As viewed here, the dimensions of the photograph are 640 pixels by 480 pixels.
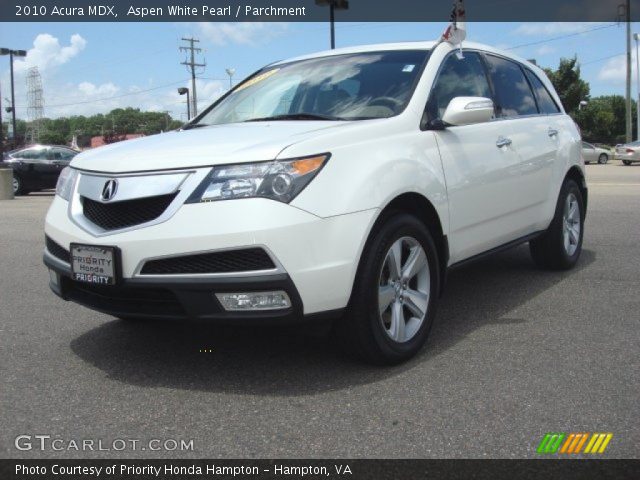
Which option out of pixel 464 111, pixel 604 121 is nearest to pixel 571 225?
pixel 464 111

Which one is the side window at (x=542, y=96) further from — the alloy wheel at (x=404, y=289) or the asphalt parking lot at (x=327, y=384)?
the alloy wheel at (x=404, y=289)

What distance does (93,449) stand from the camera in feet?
8.68

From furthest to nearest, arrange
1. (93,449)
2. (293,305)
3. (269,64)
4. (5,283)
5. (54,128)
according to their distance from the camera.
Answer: (54,128)
(5,283)
(269,64)
(293,305)
(93,449)

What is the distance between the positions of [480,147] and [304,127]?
1368mm

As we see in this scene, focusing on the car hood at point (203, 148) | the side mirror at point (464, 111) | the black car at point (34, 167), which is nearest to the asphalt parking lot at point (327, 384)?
the car hood at point (203, 148)

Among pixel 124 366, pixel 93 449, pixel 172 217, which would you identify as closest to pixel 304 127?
pixel 172 217

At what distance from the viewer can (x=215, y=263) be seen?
3.03 metres

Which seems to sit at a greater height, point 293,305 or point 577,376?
point 293,305

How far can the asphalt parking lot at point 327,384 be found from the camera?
2721 mm

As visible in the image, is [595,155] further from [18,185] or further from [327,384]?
[327,384]

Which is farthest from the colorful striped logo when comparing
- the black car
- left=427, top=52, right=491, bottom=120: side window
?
the black car

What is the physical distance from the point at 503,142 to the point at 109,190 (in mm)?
2716

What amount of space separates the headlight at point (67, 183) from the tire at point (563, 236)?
3782mm

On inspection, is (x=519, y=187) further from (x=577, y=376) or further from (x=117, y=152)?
(x=117, y=152)
